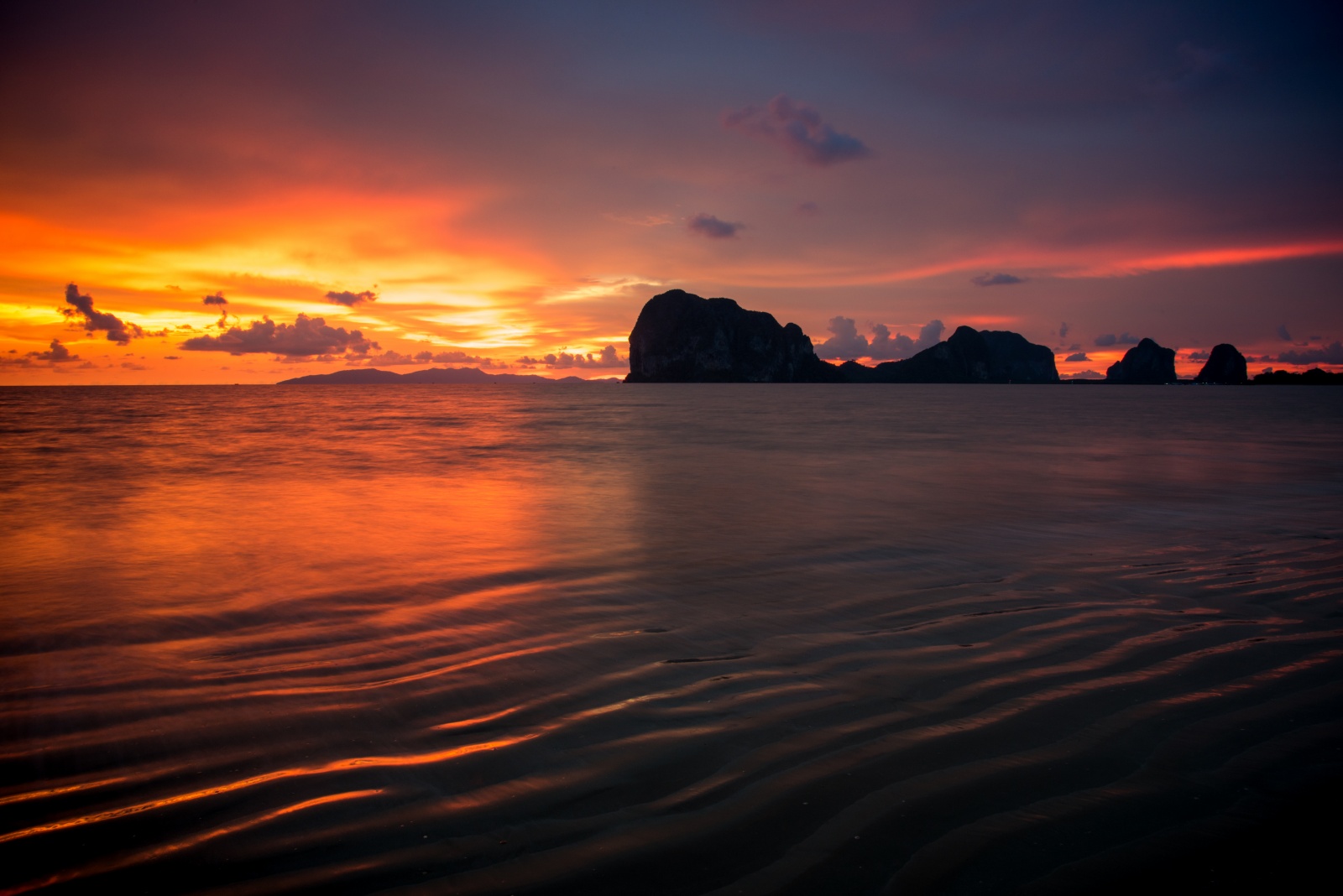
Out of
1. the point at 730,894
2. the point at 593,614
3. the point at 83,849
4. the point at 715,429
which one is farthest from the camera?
the point at 715,429

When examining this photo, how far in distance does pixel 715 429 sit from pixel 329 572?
30266mm

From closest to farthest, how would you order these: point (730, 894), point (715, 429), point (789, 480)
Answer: point (730, 894), point (789, 480), point (715, 429)

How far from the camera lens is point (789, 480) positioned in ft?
52.1

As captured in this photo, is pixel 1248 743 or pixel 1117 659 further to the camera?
pixel 1117 659

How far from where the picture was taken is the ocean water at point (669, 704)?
275cm

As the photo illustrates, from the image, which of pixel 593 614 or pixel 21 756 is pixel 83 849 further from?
pixel 593 614

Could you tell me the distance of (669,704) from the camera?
404cm

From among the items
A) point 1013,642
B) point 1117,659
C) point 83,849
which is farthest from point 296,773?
point 1117,659

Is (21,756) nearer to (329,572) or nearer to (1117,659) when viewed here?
(329,572)

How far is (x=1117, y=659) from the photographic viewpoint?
465 centimetres

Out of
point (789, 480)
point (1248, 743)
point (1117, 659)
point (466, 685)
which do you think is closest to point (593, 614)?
point (466, 685)

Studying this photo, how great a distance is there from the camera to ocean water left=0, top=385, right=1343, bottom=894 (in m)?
2.75

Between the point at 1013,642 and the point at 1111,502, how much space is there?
9.00 m

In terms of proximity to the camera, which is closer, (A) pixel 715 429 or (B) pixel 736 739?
(B) pixel 736 739
